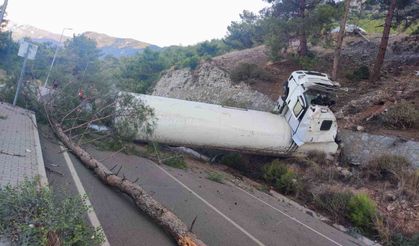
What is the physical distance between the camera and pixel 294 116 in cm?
1493

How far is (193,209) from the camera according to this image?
844 centimetres

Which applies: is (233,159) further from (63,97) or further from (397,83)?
(397,83)

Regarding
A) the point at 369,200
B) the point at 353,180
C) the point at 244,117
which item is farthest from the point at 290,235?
the point at 244,117

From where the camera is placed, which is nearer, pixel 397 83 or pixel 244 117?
pixel 244 117

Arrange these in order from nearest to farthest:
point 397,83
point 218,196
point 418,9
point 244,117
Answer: point 218,196 < point 244,117 < point 397,83 < point 418,9

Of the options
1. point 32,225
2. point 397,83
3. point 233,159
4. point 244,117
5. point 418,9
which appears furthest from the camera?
point 418,9

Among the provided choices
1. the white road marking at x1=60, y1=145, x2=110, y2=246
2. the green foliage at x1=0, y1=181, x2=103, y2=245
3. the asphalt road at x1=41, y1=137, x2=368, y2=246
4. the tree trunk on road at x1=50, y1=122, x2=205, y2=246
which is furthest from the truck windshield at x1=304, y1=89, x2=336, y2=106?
the green foliage at x1=0, y1=181, x2=103, y2=245

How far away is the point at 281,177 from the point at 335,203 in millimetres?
2440

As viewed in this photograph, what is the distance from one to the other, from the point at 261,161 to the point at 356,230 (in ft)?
19.0

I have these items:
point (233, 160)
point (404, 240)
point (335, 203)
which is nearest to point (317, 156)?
point (233, 160)

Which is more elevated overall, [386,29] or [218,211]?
[386,29]

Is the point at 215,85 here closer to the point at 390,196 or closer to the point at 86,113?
the point at 86,113

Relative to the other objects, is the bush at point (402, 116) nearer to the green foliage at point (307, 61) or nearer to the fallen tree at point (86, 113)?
the green foliage at point (307, 61)

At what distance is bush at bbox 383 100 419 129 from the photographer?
48.3 feet
